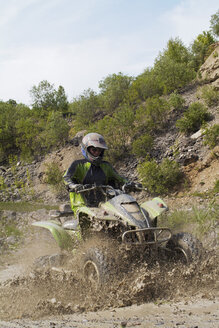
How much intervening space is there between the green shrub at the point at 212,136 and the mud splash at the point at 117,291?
995 cm

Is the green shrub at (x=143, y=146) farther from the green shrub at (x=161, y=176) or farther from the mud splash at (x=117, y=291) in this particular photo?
the mud splash at (x=117, y=291)

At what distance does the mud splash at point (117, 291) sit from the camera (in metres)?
4.27

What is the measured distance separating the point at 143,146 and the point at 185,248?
40.8 feet

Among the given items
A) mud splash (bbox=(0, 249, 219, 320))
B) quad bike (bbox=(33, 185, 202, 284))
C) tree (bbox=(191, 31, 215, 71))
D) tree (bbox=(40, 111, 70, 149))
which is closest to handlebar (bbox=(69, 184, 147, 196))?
quad bike (bbox=(33, 185, 202, 284))

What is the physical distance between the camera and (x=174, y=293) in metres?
4.41

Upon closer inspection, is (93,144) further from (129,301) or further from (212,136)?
(212,136)

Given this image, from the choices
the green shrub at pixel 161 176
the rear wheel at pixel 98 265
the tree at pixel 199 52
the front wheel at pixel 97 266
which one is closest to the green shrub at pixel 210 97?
the green shrub at pixel 161 176

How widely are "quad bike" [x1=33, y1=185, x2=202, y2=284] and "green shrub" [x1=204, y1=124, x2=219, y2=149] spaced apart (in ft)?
31.2

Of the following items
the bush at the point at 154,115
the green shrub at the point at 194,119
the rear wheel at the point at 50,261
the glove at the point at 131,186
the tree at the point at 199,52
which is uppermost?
the tree at the point at 199,52

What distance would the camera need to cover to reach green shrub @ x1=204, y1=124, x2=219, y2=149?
14.3m

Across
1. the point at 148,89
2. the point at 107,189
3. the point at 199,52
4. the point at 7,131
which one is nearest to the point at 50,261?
the point at 107,189

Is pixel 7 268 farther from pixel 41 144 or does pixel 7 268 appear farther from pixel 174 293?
pixel 41 144

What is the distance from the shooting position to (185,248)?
4980 millimetres

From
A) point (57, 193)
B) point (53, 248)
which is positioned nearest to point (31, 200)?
point (57, 193)
